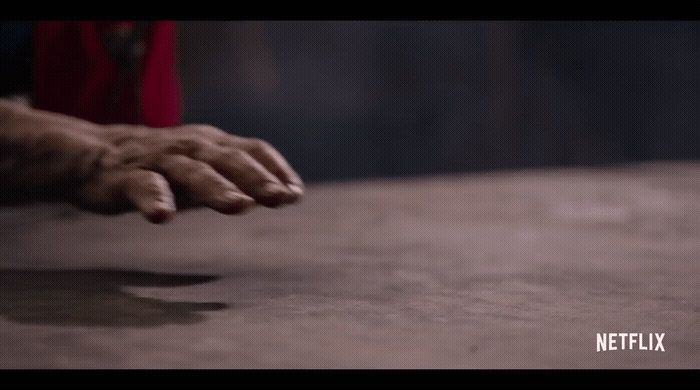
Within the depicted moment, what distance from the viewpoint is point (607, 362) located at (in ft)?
1.70

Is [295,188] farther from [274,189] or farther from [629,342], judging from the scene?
[629,342]

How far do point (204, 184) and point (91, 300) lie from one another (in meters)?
0.13

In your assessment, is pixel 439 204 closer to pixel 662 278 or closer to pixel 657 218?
pixel 657 218

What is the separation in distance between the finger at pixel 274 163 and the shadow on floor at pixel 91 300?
123mm

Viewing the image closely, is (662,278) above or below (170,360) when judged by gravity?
above

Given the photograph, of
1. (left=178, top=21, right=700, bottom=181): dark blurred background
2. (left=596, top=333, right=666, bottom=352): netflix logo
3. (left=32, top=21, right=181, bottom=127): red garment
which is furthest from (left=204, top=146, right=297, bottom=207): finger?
(left=178, top=21, right=700, bottom=181): dark blurred background

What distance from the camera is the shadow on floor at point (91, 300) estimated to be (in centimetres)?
61

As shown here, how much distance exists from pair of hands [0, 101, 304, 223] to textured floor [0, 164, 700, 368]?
0.27 ft

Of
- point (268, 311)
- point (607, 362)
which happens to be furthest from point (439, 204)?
point (607, 362)

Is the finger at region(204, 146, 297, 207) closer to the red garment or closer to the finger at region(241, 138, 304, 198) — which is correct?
the finger at region(241, 138, 304, 198)

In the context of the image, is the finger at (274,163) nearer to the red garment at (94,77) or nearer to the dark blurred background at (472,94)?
the red garment at (94,77)

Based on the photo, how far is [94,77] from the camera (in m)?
1.09

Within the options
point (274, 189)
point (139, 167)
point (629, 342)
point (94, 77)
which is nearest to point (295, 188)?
point (274, 189)
